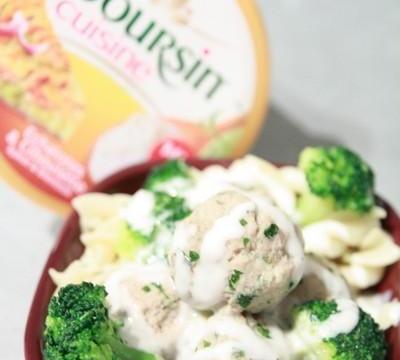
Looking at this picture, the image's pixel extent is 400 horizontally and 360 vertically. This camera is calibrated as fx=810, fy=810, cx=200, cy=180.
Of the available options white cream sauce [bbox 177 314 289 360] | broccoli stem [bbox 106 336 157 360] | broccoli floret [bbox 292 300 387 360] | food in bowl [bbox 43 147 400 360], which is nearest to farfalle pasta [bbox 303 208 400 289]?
food in bowl [bbox 43 147 400 360]

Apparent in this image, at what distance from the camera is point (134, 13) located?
153 cm

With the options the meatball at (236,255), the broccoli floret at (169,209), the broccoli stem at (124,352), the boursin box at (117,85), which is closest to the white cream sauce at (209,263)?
the meatball at (236,255)

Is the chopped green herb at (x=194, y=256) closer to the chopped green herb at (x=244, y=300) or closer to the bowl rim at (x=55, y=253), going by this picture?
the chopped green herb at (x=244, y=300)

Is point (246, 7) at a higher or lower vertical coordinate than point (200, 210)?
higher

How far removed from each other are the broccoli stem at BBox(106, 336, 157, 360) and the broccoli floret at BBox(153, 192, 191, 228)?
0.30 metres

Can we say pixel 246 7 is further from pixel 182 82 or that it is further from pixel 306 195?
pixel 306 195

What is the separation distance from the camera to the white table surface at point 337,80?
200 cm

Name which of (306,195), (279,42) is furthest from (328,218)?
(279,42)

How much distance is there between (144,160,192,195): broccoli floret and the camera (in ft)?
4.88

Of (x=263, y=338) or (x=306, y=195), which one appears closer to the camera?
(x=263, y=338)

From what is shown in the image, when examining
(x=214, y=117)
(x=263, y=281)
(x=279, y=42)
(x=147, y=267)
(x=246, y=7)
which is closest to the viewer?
(x=263, y=281)

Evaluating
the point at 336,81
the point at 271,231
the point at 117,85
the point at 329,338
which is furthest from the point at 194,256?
the point at 336,81

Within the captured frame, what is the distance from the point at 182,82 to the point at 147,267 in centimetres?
48

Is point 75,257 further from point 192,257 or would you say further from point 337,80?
point 337,80
